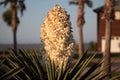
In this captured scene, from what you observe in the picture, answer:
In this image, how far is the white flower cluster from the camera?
8617 millimetres

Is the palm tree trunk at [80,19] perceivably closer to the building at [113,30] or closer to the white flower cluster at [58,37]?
the building at [113,30]

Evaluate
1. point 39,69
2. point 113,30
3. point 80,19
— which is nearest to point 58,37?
point 39,69

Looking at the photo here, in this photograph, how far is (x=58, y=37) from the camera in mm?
8695

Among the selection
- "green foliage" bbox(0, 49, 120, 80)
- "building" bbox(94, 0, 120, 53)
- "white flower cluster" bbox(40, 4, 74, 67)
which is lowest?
"building" bbox(94, 0, 120, 53)

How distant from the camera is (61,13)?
29.3ft

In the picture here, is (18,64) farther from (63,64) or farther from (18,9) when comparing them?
(18,9)

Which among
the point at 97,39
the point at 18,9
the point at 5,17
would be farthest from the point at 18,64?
the point at 5,17

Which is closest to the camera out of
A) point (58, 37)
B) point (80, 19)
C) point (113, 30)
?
point (58, 37)

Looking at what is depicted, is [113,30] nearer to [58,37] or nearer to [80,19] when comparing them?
[80,19]

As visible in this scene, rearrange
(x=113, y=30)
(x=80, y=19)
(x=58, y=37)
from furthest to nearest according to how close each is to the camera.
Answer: (x=113, y=30)
(x=80, y=19)
(x=58, y=37)

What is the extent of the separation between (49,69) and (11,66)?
0.84 meters

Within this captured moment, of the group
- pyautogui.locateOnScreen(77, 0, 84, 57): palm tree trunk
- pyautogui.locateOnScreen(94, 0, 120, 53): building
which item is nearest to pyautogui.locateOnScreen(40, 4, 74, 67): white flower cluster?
pyautogui.locateOnScreen(77, 0, 84, 57): palm tree trunk

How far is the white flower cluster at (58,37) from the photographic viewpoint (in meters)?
8.62

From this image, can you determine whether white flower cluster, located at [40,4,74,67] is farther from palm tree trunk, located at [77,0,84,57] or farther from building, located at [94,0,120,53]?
building, located at [94,0,120,53]
